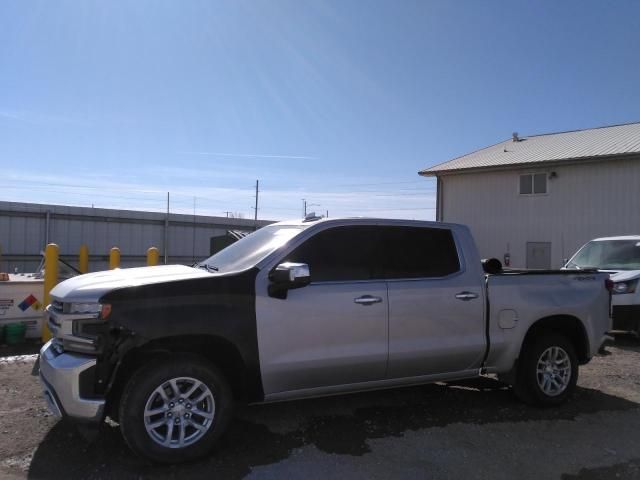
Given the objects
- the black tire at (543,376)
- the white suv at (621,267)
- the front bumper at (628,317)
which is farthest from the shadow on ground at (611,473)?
the front bumper at (628,317)

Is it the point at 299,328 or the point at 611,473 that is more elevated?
the point at 299,328

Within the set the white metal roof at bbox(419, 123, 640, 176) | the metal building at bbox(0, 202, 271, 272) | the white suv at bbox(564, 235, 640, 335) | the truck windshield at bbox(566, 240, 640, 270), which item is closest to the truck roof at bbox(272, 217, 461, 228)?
the white suv at bbox(564, 235, 640, 335)

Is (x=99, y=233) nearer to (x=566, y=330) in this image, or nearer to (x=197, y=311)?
(x=197, y=311)

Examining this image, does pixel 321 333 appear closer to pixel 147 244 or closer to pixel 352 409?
pixel 352 409

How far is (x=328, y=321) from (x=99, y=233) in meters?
16.1

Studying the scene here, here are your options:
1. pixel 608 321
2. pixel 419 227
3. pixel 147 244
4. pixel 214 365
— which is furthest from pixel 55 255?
pixel 147 244

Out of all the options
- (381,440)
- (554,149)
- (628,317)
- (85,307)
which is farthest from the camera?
(554,149)

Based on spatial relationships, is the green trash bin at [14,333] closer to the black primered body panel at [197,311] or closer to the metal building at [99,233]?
the black primered body panel at [197,311]

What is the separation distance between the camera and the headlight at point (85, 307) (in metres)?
3.94

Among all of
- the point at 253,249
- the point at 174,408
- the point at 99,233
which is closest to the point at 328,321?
the point at 253,249

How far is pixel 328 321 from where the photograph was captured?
4520 millimetres

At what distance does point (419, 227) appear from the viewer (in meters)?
5.33

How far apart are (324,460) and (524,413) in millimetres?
2366

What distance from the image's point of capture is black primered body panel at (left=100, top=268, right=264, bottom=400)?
3.96 m
